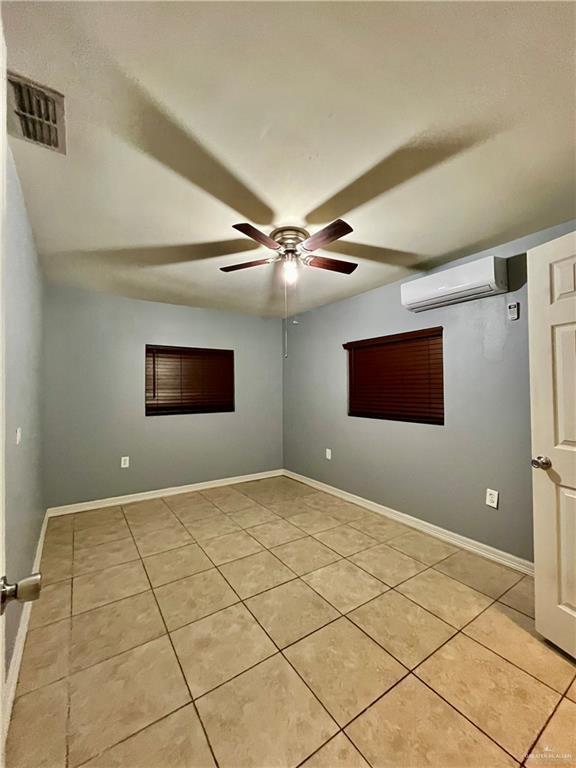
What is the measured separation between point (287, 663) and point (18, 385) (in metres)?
1.95

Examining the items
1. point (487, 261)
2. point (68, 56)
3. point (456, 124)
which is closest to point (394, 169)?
point (456, 124)

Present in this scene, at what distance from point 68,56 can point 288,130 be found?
2.52 feet

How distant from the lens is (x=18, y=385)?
67.2 inches

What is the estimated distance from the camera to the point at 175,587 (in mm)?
2076

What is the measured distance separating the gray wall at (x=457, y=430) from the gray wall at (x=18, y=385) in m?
2.86

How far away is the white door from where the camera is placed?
60.9 inches

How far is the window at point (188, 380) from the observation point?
151 inches

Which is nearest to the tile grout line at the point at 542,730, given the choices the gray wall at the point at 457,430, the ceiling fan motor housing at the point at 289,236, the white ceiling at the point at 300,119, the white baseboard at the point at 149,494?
the gray wall at the point at 457,430

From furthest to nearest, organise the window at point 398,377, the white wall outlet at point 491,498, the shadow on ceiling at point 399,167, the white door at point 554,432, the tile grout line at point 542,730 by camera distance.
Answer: the window at point 398,377
the white wall outlet at point 491,498
the white door at point 554,432
the shadow on ceiling at point 399,167
the tile grout line at point 542,730

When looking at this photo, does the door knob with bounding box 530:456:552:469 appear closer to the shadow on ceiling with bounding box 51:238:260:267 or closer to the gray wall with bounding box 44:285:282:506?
the shadow on ceiling with bounding box 51:238:260:267

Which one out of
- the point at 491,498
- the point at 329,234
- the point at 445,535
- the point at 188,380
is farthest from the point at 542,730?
the point at 188,380

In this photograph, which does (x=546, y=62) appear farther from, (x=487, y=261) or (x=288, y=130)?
(x=487, y=261)

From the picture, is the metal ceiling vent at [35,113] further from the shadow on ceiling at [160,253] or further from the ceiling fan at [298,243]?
the shadow on ceiling at [160,253]

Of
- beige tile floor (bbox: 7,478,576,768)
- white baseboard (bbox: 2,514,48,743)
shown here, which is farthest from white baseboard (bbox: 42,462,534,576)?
white baseboard (bbox: 2,514,48,743)
